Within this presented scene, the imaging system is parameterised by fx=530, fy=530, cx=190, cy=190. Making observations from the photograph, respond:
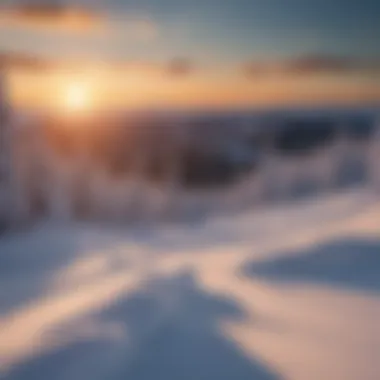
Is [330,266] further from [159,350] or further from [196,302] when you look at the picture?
[159,350]

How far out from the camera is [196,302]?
0.90m

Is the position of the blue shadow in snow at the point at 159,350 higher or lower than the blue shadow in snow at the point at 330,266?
higher

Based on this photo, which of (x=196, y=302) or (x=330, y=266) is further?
(x=330, y=266)

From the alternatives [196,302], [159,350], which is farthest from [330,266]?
[159,350]

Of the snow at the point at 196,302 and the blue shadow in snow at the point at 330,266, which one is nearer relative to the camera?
the snow at the point at 196,302

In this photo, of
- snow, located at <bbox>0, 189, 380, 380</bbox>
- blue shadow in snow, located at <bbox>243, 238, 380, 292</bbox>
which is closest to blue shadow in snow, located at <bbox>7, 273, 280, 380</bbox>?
snow, located at <bbox>0, 189, 380, 380</bbox>

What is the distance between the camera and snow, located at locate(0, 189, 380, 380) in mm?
692

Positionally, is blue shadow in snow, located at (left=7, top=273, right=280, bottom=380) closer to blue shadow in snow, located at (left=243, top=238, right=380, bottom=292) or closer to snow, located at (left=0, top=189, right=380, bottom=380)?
snow, located at (left=0, top=189, right=380, bottom=380)

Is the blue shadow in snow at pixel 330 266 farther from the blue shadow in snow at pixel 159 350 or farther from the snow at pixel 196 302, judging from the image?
the blue shadow in snow at pixel 159 350

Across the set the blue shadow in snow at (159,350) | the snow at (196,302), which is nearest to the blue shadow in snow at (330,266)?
the snow at (196,302)

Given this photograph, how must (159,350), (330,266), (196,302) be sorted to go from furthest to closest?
(330,266) < (196,302) < (159,350)

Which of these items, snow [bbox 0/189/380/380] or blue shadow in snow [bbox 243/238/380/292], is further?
blue shadow in snow [bbox 243/238/380/292]

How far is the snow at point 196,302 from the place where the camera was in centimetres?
69

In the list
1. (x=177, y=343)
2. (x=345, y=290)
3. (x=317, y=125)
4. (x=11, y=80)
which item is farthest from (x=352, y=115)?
(x=177, y=343)
